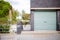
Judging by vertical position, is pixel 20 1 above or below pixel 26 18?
above

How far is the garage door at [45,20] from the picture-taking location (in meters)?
5.96

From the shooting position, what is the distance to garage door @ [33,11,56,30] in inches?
235

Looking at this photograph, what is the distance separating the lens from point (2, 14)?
19.0ft

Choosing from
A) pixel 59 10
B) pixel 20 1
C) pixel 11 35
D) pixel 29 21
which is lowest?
pixel 11 35

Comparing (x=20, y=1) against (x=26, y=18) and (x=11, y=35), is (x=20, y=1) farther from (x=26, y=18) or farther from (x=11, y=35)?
(x=11, y=35)

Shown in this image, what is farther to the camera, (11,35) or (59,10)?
(59,10)

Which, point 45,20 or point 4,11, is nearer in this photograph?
point 4,11

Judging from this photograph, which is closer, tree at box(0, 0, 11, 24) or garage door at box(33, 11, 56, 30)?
tree at box(0, 0, 11, 24)

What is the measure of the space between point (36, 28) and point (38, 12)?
25.7 inches

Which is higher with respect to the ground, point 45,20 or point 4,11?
point 4,11

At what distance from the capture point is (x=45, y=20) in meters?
6.02

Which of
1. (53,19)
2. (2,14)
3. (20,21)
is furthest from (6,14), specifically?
(53,19)

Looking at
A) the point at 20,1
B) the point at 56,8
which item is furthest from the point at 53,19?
the point at 20,1

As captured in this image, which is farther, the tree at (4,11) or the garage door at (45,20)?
the garage door at (45,20)
